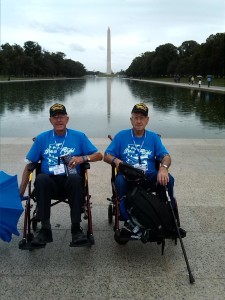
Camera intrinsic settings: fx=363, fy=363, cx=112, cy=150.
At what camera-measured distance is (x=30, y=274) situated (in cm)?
288

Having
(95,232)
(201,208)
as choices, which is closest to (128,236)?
(95,232)

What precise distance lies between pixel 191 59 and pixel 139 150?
255 ft

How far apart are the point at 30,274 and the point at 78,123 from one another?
10949 mm

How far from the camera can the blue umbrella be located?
9.59 ft

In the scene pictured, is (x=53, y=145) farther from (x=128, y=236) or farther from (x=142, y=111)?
(x=128, y=236)

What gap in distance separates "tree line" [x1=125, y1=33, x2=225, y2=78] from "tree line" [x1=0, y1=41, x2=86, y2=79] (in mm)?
31102

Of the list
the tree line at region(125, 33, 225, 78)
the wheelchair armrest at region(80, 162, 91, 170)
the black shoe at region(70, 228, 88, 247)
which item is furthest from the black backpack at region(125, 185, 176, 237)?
the tree line at region(125, 33, 225, 78)

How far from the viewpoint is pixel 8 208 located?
292 centimetres

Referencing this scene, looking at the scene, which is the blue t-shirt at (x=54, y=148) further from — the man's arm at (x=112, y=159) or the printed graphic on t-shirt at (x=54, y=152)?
the man's arm at (x=112, y=159)

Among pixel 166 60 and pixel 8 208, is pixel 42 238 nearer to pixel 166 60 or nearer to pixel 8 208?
pixel 8 208

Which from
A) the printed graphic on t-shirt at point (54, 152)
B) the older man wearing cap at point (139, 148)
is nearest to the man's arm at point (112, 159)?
the older man wearing cap at point (139, 148)

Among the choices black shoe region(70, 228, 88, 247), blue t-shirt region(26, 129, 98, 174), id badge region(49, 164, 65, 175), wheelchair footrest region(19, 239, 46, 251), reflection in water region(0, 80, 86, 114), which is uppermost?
blue t-shirt region(26, 129, 98, 174)

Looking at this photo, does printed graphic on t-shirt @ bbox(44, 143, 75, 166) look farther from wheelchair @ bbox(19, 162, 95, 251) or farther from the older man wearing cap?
the older man wearing cap

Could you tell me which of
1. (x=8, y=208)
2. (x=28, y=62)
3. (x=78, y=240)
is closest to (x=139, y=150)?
(x=78, y=240)
